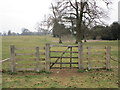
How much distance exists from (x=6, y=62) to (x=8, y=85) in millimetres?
4972

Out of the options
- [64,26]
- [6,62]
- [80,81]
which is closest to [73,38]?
[64,26]

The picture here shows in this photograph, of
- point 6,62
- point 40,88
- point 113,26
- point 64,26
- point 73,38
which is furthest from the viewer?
point 113,26

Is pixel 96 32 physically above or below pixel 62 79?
above

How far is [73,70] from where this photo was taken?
27.6ft

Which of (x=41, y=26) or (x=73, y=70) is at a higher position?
(x=41, y=26)

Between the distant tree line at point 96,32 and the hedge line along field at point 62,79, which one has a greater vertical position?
the distant tree line at point 96,32

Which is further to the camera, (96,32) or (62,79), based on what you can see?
(96,32)

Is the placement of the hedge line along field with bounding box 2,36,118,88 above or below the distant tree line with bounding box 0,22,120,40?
below

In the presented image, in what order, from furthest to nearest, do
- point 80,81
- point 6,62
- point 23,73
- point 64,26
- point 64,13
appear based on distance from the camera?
point 64,26 < point 64,13 < point 6,62 < point 23,73 < point 80,81

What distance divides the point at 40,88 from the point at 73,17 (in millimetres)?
29778

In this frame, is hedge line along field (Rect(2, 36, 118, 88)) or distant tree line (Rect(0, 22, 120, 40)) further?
distant tree line (Rect(0, 22, 120, 40))

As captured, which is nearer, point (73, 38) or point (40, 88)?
point (40, 88)

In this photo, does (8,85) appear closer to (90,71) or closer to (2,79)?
(2,79)

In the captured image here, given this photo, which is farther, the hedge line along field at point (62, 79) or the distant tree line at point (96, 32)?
the distant tree line at point (96, 32)
